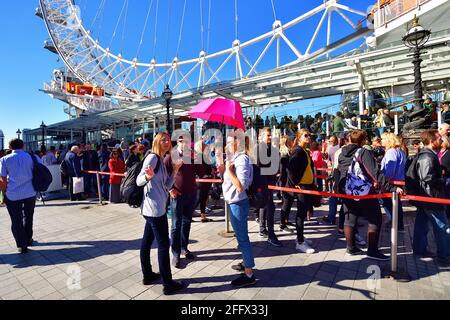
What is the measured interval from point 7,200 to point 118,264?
7.32 ft

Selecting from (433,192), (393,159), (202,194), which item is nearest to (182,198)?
(202,194)

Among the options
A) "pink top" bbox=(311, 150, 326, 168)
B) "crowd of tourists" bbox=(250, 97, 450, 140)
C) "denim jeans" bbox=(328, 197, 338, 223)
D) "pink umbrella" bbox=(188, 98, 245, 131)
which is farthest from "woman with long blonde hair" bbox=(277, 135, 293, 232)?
"crowd of tourists" bbox=(250, 97, 450, 140)

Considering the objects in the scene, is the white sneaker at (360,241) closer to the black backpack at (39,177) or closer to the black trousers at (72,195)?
the black backpack at (39,177)

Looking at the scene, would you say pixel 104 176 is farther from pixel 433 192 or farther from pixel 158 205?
pixel 433 192

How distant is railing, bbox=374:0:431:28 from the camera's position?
1309cm

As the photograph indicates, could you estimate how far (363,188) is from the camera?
3.28 metres

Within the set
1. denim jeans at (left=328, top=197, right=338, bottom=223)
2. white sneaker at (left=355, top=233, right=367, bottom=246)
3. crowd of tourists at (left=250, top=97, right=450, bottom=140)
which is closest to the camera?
white sneaker at (left=355, top=233, right=367, bottom=246)

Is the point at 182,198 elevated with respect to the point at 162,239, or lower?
elevated

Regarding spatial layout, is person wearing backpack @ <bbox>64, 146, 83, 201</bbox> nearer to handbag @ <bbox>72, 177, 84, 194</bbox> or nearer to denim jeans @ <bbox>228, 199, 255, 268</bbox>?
handbag @ <bbox>72, 177, 84, 194</bbox>

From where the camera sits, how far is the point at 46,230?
5043mm

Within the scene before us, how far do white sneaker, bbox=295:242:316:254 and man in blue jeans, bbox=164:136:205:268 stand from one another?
5.43 ft

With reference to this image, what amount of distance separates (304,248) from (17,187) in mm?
4733

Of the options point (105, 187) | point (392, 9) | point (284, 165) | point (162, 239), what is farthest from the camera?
point (392, 9)
